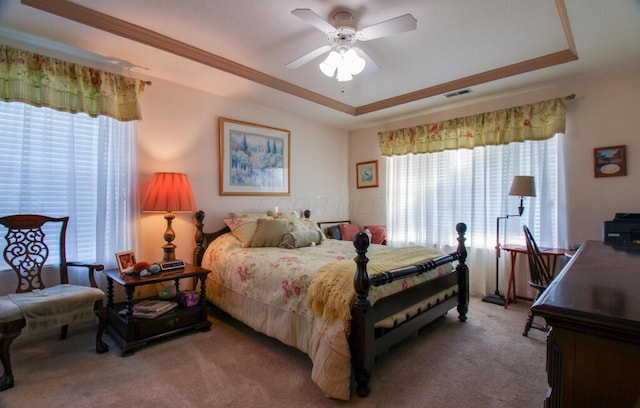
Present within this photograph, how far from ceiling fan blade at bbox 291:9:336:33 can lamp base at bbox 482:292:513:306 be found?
322 centimetres

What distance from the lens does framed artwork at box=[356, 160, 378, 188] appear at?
4.85 metres

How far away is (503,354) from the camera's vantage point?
2.29 meters

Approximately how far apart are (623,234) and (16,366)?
15.0 feet

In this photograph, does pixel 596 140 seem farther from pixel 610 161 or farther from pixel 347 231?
pixel 347 231

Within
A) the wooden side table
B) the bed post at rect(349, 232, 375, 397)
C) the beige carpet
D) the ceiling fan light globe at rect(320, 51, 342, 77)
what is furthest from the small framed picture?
the ceiling fan light globe at rect(320, 51, 342, 77)

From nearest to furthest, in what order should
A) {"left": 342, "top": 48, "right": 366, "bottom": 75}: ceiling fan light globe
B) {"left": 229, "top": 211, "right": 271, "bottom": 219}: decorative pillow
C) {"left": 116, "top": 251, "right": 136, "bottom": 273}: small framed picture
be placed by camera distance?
{"left": 342, "top": 48, "right": 366, "bottom": 75}: ceiling fan light globe < {"left": 116, "top": 251, "right": 136, "bottom": 273}: small framed picture < {"left": 229, "top": 211, "right": 271, "bottom": 219}: decorative pillow

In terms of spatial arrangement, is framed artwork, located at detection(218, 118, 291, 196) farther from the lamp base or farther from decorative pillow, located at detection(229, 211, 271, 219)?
the lamp base

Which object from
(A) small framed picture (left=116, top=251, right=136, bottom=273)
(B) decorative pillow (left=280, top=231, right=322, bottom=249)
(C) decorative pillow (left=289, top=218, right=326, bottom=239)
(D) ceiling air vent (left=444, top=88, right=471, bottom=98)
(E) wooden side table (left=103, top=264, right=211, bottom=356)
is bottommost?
(E) wooden side table (left=103, top=264, right=211, bottom=356)

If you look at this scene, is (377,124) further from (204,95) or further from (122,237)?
(122,237)

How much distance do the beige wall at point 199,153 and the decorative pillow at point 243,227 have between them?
0.27m

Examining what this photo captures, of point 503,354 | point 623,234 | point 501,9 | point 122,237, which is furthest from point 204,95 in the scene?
point 623,234

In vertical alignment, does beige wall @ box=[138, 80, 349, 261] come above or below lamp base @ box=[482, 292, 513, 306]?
above

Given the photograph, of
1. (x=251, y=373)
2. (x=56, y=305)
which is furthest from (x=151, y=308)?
(x=251, y=373)

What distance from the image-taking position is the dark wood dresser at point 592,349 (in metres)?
0.66
